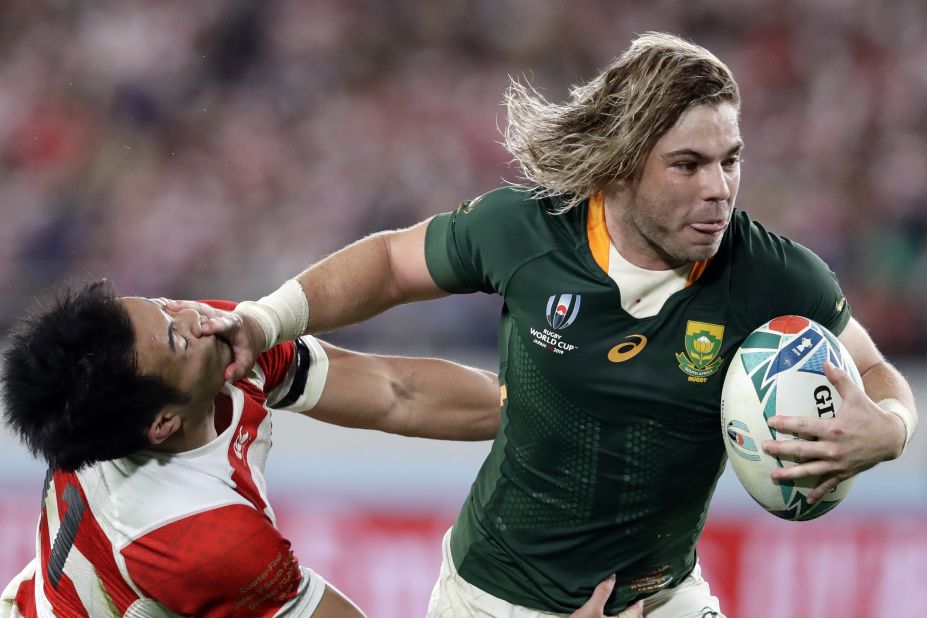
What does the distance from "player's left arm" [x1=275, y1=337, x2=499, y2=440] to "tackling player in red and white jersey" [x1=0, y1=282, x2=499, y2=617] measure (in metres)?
0.43

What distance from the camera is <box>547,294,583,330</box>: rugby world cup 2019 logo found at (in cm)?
326

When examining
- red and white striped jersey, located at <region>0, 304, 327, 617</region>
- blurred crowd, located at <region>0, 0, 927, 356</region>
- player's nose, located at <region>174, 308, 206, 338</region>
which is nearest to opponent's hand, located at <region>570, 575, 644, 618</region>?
red and white striped jersey, located at <region>0, 304, 327, 617</region>

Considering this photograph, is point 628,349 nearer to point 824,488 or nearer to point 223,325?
point 824,488

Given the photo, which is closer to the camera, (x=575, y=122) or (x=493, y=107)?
(x=575, y=122)

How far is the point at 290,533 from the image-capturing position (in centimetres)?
643

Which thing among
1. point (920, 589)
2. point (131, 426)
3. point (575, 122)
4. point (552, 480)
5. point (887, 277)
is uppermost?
point (575, 122)

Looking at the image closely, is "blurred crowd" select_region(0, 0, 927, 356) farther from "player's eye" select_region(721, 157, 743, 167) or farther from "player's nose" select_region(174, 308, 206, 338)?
"player's eye" select_region(721, 157, 743, 167)

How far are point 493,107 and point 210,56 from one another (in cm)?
241

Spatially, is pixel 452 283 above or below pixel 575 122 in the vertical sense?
below

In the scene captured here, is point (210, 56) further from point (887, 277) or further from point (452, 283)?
point (452, 283)

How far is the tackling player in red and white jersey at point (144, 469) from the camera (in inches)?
123

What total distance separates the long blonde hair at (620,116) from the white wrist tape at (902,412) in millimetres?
873

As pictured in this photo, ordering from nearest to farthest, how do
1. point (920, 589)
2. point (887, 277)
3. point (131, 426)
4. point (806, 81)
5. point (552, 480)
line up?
1. point (131, 426)
2. point (552, 480)
3. point (920, 589)
4. point (887, 277)
5. point (806, 81)

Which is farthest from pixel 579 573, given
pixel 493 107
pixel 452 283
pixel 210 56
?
pixel 210 56
